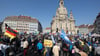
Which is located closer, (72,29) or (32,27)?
(72,29)

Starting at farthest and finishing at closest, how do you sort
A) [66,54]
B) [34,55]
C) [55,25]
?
[55,25] < [66,54] < [34,55]

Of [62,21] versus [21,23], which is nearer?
[62,21]

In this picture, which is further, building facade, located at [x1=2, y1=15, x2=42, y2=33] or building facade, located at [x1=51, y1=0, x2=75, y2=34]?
building facade, located at [x1=2, y1=15, x2=42, y2=33]

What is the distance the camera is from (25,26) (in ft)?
→ 361

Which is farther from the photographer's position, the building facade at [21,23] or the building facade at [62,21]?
the building facade at [21,23]

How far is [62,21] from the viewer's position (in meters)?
103

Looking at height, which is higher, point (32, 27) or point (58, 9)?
point (58, 9)

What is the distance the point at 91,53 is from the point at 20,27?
102283 mm

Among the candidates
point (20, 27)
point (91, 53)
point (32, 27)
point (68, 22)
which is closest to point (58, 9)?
point (68, 22)

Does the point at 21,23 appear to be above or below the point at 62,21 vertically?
below

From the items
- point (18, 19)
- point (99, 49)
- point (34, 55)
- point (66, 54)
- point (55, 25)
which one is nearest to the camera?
point (99, 49)

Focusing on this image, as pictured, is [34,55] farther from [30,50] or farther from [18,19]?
[18,19]

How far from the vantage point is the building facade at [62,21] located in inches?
4016

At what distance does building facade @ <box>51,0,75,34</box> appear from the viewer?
102m
